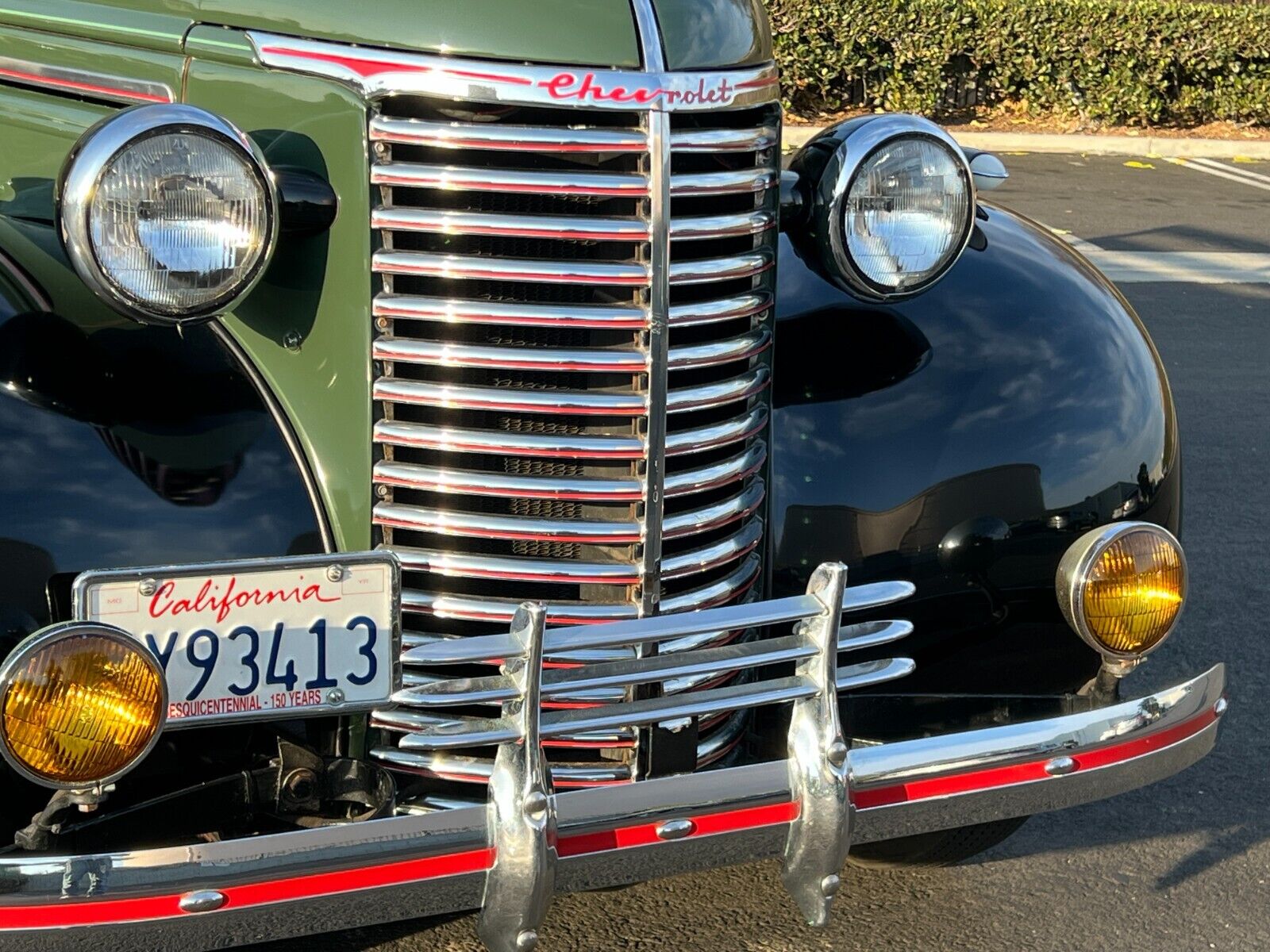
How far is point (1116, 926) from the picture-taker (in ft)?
10.5

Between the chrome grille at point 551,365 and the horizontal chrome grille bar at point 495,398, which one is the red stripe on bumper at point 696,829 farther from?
the horizontal chrome grille bar at point 495,398

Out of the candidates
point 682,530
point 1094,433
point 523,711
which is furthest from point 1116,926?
point 523,711

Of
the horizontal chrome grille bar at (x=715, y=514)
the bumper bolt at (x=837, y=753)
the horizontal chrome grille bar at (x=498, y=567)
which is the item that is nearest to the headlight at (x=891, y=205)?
the horizontal chrome grille bar at (x=715, y=514)

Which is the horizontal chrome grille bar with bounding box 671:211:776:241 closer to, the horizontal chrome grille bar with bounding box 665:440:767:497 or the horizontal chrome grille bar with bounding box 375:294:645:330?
the horizontal chrome grille bar with bounding box 375:294:645:330

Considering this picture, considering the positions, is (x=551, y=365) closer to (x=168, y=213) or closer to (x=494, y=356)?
(x=494, y=356)

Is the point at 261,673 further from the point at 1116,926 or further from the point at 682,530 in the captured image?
the point at 1116,926

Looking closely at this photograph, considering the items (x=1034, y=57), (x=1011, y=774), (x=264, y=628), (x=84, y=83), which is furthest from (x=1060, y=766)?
(x=1034, y=57)

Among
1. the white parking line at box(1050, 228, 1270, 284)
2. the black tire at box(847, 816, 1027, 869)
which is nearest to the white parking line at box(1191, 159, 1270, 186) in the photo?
the white parking line at box(1050, 228, 1270, 284)

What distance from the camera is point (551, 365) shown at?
8.19 feet

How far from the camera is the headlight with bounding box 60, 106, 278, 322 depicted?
7.47ft

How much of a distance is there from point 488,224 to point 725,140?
1.42 feet

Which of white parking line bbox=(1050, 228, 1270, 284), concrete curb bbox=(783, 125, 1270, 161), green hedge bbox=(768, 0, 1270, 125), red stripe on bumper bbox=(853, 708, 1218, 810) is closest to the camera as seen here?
red stripe on bumper bbox=(853, 708, 1218, 810)

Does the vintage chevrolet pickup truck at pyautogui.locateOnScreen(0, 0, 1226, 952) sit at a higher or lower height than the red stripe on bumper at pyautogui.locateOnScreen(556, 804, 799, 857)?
higher

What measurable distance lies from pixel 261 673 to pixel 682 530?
2.41ft
